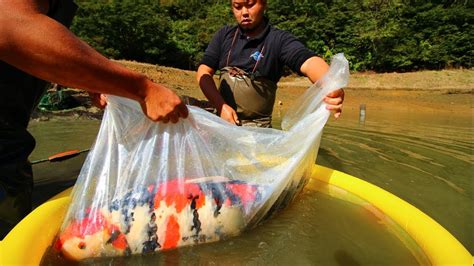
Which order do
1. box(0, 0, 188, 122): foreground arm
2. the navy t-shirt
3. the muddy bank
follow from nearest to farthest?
box(0, 0, 188, 122): foreground arm, the navy t-shirt, the muddy bank

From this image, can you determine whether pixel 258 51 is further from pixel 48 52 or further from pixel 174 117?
pixel 48 52

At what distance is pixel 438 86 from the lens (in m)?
13.1

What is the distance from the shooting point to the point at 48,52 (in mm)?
1181

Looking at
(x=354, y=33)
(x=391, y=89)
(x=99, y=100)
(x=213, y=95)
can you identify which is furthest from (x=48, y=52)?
(x=354, y=33)

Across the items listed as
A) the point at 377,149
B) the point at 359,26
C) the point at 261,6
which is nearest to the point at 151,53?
the point at 359,26

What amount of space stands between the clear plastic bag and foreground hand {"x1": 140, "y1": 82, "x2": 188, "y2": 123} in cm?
16

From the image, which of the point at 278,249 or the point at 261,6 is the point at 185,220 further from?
the point at 261,6

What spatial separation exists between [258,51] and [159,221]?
1.56 metres

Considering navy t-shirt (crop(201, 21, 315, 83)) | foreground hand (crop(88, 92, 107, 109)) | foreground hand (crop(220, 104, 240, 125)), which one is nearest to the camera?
foreground hand (crop(88, 92, 107, 109))

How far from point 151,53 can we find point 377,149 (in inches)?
473

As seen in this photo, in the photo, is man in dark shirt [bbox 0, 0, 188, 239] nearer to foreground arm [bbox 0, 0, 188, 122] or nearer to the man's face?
foreground arm [bbox 0, 0, 188, 122]

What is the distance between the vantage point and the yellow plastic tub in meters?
1.37

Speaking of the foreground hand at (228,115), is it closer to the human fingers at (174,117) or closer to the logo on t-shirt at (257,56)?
the logo on t-shirt at (257,56)

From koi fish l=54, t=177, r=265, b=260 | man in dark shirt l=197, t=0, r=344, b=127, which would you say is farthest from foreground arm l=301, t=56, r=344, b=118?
koi fish l=54, t=177, r=265, b=260
